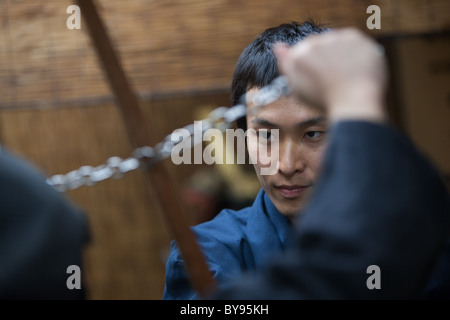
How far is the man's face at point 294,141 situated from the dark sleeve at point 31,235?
2.60 feet

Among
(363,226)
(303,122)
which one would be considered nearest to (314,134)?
(303,122)

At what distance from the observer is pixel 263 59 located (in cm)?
180

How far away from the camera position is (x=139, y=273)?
3.11 metres

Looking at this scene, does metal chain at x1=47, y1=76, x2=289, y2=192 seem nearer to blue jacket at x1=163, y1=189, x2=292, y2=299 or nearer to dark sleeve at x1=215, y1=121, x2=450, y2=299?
dark sleeve at x1=215, y1=121, x2=450, y2=299

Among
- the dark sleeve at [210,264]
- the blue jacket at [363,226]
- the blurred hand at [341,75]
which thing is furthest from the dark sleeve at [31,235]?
the dark sleeve at [210,264]

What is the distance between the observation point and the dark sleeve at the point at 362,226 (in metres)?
0.80

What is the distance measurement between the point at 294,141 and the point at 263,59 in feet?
1.03

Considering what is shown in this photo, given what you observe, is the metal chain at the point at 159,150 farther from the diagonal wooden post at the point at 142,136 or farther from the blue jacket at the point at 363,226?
the blue jacket at the point at 363,226

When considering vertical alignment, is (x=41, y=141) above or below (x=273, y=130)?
above

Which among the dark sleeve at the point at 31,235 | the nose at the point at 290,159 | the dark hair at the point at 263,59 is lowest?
the dark sleeve at the point at 31,235

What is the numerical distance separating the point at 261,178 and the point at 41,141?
169 cm

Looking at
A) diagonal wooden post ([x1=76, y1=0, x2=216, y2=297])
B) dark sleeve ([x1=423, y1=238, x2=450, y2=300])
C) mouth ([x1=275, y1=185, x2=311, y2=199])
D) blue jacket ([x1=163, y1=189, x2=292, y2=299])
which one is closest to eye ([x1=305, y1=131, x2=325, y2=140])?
mouth ([x1=275, y1=185, x2=311, y2=199])
